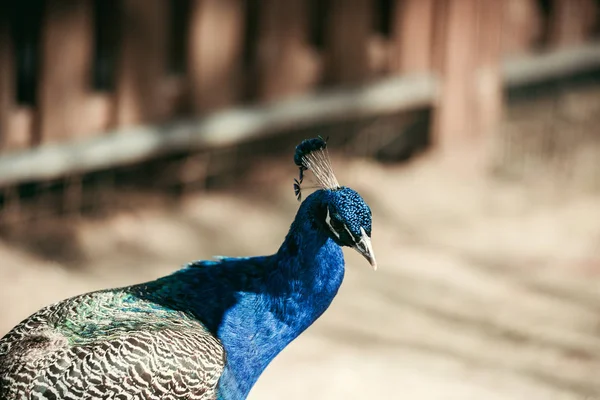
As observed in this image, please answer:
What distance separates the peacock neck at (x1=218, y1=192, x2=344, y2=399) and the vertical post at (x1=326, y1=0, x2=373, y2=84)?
10.8ft

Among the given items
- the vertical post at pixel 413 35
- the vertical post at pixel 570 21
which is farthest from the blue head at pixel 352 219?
the vertical post at pixel 570 21

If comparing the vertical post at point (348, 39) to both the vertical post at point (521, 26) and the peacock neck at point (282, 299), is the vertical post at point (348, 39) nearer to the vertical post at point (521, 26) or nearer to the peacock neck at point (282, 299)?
the vertical post at point (521, 26)

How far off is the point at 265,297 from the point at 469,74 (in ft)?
12.8

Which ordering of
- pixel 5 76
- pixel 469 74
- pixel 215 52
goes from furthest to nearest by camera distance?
1. pixel 469 74
2. pixel 215 52
3. pixel 5 76

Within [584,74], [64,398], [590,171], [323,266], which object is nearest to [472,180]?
[590,171]

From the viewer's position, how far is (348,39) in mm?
6297

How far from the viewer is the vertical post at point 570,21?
7609mm

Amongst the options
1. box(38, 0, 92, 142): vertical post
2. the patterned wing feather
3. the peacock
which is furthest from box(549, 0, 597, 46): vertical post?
the patterned wing feather

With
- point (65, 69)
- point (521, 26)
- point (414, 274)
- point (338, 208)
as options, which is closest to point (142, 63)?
point (65, 69)

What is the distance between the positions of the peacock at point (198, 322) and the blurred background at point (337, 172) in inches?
36.3

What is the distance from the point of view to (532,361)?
173 inches

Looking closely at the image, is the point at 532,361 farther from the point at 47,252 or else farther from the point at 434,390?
the point at 47,252

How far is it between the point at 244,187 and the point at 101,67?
1.15m

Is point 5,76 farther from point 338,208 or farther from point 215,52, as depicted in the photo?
point 338,208
